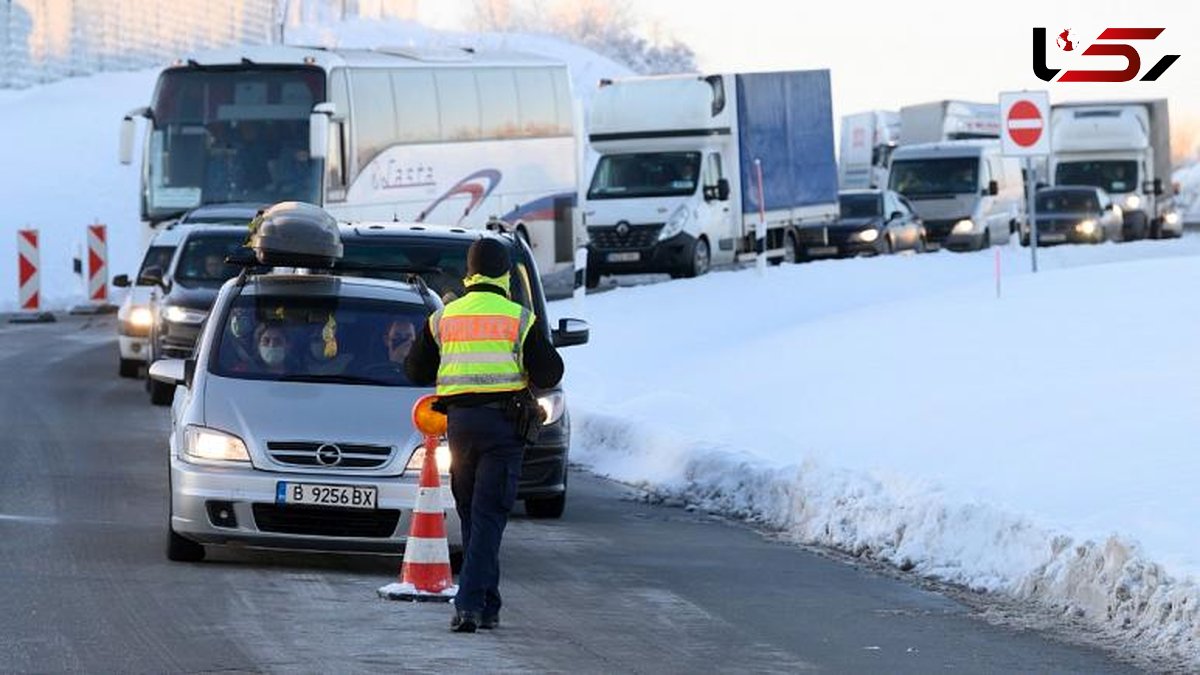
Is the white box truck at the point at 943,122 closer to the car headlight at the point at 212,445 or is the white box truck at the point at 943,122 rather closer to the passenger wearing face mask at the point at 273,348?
the passenger wearing face mask at the point at 273,348

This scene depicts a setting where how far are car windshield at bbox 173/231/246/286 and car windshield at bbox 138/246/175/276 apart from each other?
2.70m

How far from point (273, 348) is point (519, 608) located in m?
2.62

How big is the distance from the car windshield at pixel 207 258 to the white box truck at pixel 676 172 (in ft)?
58.9

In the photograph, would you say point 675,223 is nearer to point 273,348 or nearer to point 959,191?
point 959,191

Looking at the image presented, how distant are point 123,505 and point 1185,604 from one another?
7041 mm

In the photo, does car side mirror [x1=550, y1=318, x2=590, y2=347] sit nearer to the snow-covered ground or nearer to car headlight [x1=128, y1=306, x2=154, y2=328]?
car headlight [x1=128, y1=306, x2=154, y2=328]

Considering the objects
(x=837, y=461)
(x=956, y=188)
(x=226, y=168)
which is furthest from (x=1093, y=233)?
(x=837, y=461)

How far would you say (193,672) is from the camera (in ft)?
32.4

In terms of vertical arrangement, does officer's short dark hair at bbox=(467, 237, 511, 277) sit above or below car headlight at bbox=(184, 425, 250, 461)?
above

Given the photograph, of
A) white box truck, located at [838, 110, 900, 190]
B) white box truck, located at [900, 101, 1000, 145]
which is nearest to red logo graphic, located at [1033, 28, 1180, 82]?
white box truck, located at [900, 101, 1000, 145]

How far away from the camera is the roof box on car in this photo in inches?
675

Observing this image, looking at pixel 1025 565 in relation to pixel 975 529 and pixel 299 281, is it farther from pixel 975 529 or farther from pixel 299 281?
pixel 299 281

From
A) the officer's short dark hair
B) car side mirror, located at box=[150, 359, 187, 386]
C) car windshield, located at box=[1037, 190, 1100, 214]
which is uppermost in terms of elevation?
the officer's short dark hair

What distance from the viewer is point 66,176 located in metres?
70.0
